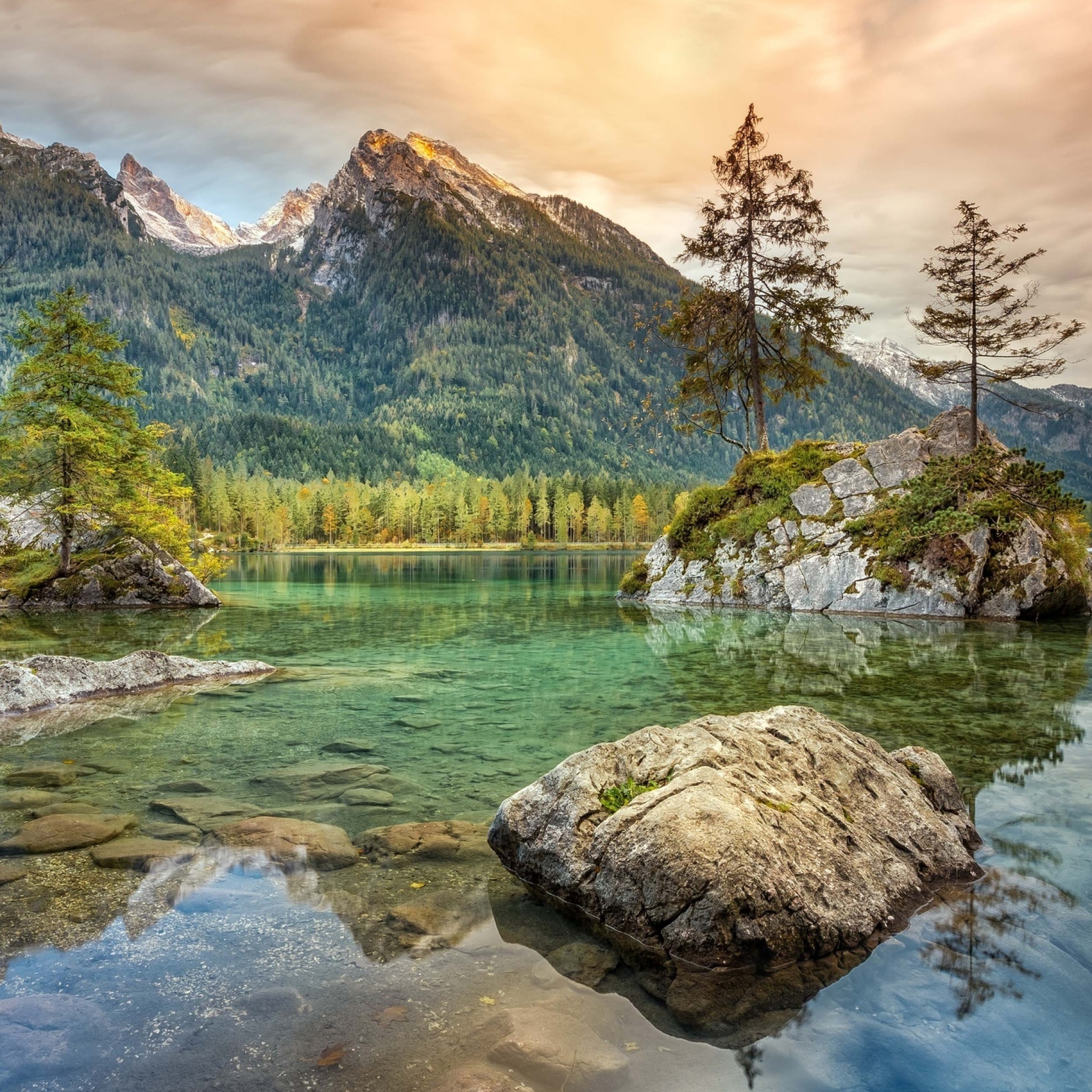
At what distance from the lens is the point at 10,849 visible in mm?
7250

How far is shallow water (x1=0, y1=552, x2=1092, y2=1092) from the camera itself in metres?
4.36

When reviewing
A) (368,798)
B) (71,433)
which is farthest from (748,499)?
(368,798)

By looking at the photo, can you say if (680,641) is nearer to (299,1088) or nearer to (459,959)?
(459,959)

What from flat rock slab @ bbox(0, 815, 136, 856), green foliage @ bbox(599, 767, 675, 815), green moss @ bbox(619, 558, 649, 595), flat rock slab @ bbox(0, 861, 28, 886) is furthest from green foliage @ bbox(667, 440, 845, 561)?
flat rock slab @ bbox(0, 861, 28, 886)

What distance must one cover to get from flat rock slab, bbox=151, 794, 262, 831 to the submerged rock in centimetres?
692

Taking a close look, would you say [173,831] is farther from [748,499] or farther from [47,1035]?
[748,499]

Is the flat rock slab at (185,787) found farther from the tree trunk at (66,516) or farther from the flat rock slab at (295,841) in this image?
the tree trunk at (66,516)

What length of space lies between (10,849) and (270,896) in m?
2.99

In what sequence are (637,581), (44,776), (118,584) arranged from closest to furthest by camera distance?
(44,776)
(118,584)
(637,581)

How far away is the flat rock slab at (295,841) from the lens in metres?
7.10

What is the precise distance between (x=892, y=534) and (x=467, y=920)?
28139 millimetres

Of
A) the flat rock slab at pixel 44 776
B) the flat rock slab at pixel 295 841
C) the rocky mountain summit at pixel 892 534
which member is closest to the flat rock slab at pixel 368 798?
the flat rock slab at pixel 295 841

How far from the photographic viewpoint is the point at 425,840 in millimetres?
7625

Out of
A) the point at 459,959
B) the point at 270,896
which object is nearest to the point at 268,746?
the point at 270,896
